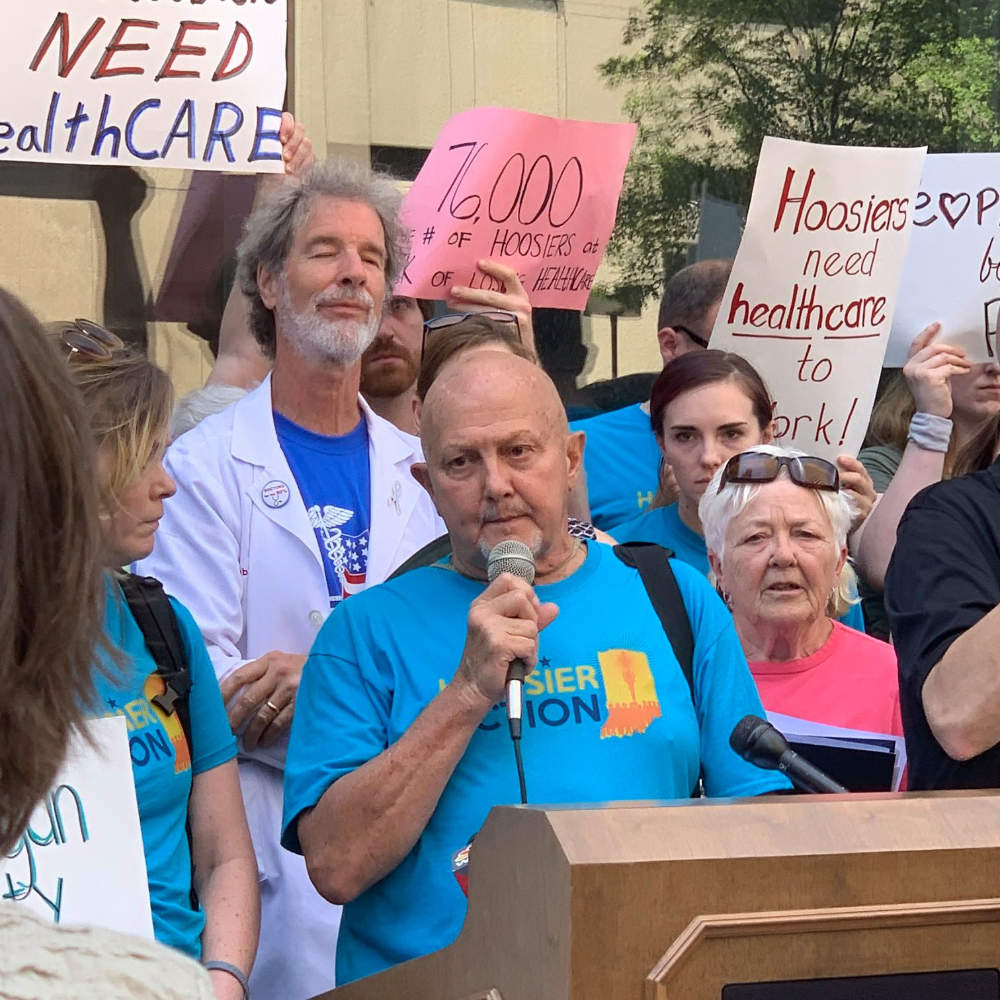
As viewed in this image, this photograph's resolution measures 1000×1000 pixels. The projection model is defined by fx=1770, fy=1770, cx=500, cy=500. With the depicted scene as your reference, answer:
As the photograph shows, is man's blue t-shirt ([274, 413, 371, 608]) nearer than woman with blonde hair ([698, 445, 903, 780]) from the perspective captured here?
No

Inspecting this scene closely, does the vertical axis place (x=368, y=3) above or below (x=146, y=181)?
above

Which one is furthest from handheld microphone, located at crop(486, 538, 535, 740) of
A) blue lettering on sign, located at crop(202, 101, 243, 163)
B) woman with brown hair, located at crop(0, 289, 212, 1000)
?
blue lettering on sign, located at crop(202, 101, 243, 163)

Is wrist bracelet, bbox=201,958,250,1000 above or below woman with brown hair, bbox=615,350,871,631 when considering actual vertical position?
below

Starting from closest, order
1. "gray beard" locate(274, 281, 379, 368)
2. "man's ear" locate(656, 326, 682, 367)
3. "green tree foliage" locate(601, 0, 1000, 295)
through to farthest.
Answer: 1. "gray beard" locate(274, 281, 379, 368)
2. "man's ear" locate(656, 326, 682, 367)
3. "green tree foliage" locate(601, 0, 1000, 295)

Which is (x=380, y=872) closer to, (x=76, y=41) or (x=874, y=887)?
(x=874, y=887)

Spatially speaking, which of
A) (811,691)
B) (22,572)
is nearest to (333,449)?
(811,691)

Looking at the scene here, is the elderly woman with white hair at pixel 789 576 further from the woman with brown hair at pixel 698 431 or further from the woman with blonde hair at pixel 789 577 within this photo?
the woman with brown hair at pixel 698 431

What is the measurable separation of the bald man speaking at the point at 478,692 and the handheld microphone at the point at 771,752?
45cm

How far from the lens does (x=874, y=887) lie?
66.6 inches

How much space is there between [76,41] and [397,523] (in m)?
1.37

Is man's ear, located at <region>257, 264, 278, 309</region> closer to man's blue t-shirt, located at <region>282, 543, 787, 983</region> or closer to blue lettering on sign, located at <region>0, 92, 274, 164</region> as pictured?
blue lettering on sign, located at <region>0, 92, 274, 164</region>

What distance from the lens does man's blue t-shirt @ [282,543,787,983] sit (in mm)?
2625

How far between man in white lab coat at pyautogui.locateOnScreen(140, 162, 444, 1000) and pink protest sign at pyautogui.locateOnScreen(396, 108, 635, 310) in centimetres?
19

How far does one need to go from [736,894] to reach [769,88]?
16.8 ft
